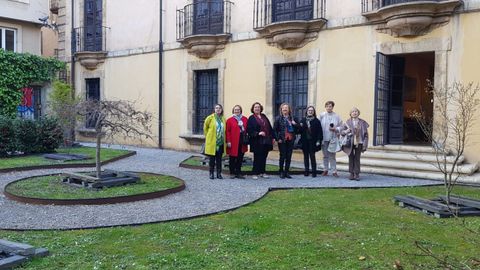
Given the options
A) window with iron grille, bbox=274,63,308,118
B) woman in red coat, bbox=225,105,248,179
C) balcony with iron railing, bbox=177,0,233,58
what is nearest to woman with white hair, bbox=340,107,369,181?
woman in red coat, bbox=225,105,248,179

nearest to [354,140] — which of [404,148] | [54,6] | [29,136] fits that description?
[404,148]

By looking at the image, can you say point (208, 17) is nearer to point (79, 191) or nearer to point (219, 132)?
point (219, 132)

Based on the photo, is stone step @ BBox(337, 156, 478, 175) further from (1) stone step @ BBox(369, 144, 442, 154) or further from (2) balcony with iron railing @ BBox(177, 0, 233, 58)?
(2) balcony with iron railing @ BBox(177, 0, 233, 58)

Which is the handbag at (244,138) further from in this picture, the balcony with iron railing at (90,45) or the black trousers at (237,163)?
the balcony with iron railing at (90,45)

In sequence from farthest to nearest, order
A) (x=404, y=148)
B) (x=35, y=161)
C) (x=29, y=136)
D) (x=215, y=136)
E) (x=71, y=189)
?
1. (x=29, y=136)
2. (x=35, y=161)
3. (x=404, y=148)
4. (x=215, y=136)
5. (x=71, y=189)

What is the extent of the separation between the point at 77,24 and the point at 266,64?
10182mm

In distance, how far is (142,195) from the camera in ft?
25.1

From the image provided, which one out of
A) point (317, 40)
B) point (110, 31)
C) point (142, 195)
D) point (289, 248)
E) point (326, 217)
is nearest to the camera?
point (289, 248)

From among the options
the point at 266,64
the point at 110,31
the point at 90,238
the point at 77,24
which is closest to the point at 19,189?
the point at 90,238

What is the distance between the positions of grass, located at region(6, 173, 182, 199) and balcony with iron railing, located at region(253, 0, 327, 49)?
569cm

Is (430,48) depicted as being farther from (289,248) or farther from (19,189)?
(19,189)

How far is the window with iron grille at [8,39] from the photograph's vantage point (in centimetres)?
2061

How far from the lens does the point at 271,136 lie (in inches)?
400

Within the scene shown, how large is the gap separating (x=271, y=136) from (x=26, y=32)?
16128 mm
